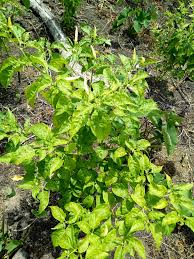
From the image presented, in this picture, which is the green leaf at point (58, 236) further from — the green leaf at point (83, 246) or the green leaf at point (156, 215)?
the green leaf at point (156, 215)

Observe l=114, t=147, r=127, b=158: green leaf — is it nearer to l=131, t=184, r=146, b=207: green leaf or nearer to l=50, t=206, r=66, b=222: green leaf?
l=131, t=184, r=146, b=207: green leaf

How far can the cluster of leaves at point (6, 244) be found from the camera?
2.34 m

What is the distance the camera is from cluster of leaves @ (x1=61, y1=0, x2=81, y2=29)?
3756 millimetres

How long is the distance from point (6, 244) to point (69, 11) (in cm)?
256

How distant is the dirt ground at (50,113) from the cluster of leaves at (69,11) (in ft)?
0.74

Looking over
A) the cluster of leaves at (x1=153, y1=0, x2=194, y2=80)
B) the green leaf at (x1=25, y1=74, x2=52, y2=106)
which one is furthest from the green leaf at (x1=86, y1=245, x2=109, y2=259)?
the cluster of leaves at (x1=153, y1=0, x2=194, y2=80)

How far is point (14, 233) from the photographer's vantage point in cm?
256

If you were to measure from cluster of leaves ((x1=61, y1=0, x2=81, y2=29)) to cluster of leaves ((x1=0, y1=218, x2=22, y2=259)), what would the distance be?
95.4 inches

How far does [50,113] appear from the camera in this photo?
3.29 meters

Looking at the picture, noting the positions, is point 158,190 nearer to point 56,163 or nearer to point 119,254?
point 119,254

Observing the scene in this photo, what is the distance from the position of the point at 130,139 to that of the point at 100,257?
670mm

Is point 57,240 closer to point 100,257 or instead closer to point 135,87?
point 100,257

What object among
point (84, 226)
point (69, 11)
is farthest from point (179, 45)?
point (84, 226)

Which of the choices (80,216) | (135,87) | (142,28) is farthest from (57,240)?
(142,28)
